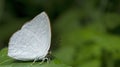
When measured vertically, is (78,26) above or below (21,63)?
above

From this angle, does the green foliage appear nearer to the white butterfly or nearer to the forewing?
the white butterfly

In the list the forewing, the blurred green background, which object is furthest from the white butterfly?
the blurred green background

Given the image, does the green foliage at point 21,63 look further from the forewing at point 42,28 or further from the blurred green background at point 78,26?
the blurred green background at point 78,26

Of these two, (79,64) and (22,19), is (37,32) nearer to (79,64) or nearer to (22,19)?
(79,64)

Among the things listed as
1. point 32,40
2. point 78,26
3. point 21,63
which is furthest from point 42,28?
point 78,26

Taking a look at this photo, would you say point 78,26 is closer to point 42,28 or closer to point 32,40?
point 32,40

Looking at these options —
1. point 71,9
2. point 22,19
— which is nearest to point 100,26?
point 71,9
